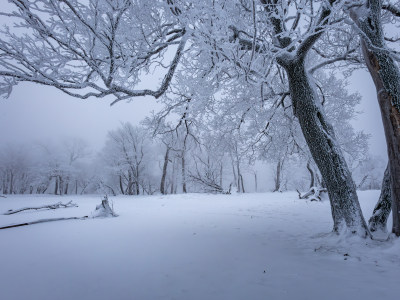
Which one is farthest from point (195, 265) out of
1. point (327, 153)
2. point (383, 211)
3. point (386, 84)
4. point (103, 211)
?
point (103, 211)

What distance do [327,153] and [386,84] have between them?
1297mm

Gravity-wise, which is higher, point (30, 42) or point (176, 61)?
point (176, 61)

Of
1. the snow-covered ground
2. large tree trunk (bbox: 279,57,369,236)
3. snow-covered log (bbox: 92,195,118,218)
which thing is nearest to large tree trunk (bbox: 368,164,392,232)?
large tree trunk (bbox: 279,57,369,236)

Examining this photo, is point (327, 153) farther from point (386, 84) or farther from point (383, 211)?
point (383, 211)

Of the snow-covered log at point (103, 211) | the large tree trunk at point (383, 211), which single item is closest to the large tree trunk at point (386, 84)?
the large tree trunk at point (383, 211)

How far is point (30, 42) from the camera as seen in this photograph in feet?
10.4

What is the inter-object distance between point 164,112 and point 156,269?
4.32 meters

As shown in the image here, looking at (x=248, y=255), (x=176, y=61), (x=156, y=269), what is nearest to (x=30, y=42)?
(x=176, y=61)

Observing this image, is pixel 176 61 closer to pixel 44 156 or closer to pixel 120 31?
pixel 120 31

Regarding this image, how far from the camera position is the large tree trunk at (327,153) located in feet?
10.9

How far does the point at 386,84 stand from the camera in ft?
10.3

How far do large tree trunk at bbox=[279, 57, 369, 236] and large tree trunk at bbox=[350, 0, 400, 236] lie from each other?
0.51 meters

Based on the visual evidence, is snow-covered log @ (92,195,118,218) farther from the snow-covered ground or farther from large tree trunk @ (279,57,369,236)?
large tree trunk @ (279,57,369,236)

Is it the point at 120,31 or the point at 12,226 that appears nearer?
the point at 120,31
